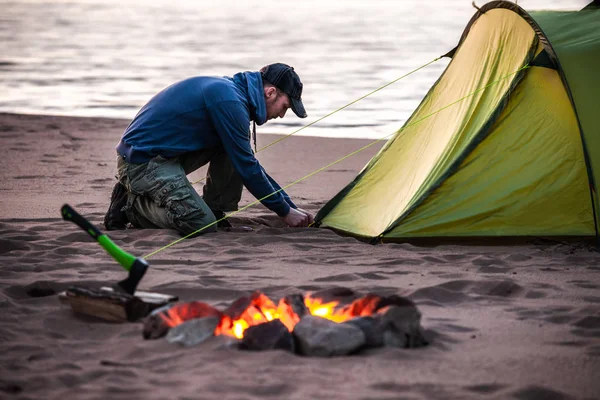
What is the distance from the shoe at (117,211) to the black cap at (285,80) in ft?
3.99

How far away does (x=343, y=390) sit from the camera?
3252 millimetres

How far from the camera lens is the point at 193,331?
3736 mm

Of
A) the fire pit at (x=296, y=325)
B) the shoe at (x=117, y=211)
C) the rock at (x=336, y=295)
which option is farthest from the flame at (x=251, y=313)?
the shoe at (x=117, y=211)

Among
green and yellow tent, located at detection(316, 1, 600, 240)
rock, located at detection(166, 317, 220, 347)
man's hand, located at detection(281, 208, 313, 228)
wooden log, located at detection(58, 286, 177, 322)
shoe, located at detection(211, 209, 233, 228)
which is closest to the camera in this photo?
rock, located at detection(166, 317, 220, 347)

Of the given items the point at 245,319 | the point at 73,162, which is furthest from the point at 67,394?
the point at 73,162

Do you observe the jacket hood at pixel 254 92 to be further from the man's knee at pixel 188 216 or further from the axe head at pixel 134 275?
the axe head at pixel 134 275

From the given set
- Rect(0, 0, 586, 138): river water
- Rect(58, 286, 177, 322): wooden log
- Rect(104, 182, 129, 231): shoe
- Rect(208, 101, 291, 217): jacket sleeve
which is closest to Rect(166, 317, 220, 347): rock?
Rect(58, 286, 177, 322): wooden log

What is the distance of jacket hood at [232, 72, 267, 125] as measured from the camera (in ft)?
18.5

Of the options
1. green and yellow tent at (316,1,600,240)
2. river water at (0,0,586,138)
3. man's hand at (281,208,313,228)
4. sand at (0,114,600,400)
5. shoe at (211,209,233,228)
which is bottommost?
sand at (0,114,600,400)

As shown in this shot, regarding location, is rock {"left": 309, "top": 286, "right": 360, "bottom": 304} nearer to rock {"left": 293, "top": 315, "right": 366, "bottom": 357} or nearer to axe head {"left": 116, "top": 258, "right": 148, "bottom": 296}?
rock {"left": 293, "top": 315, "right": 366, "bottom": 357}

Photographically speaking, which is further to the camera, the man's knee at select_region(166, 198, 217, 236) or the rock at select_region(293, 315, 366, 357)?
the man's knee at select_region(166, 198, 217, 236)

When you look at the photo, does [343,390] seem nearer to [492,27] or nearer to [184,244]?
[184,244]

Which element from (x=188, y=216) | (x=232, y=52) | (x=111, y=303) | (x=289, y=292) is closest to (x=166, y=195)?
(x=188, y=216)

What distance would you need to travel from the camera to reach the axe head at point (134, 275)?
4.04m
